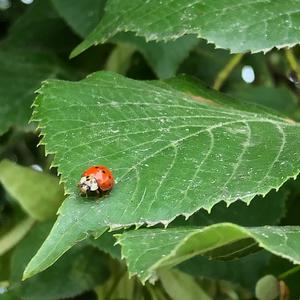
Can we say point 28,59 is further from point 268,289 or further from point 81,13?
point 268,289

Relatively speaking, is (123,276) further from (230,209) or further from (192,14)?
(192,14)

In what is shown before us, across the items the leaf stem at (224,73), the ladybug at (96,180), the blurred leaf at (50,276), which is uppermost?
the ladybug at (96,180)

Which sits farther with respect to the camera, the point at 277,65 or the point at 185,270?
the point at 277,65

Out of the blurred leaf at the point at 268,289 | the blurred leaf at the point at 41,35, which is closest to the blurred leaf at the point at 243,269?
the blurred leaf at the point at 268,289

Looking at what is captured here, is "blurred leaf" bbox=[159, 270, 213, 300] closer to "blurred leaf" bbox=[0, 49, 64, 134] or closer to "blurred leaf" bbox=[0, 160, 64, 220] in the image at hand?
"blurred leaf" bbox=[0, 160, 64, 220]

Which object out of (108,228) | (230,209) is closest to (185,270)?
(230,209)

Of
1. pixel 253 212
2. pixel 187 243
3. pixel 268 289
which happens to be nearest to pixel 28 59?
pixel 253 212

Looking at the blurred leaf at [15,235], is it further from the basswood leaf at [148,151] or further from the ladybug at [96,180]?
the ladybug at [96,180]
